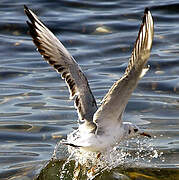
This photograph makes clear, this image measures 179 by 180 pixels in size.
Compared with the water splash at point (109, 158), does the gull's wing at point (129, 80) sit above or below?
above

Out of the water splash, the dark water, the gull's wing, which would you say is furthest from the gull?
the dark water

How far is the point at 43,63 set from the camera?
1239cm

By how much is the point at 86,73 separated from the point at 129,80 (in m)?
5.00

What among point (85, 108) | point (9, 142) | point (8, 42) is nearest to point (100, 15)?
point (8, 42)

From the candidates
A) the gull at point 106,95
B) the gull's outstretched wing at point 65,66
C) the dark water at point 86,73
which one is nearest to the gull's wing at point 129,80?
the gull at point 106,95

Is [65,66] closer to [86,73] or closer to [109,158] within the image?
[109,158]

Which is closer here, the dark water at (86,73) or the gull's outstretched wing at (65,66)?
the gull's outstretched wing at (65,66)

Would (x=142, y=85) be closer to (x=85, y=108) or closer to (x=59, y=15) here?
(x=85, y=108)

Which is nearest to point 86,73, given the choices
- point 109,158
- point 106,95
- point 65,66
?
point 65,66

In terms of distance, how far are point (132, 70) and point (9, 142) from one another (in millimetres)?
2993

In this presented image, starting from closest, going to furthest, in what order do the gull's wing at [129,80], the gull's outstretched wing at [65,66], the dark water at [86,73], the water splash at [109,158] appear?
the gull's wing at [129,80]
the gull's outstretched wing at [65,66]
the water splash at [109,158]
the dark water at [86,73]

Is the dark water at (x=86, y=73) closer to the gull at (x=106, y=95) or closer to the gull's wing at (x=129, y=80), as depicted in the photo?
the gull at (x=106, y=95)

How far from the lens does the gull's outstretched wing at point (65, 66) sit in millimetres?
7660

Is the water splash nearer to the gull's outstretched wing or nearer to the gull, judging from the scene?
the gull
